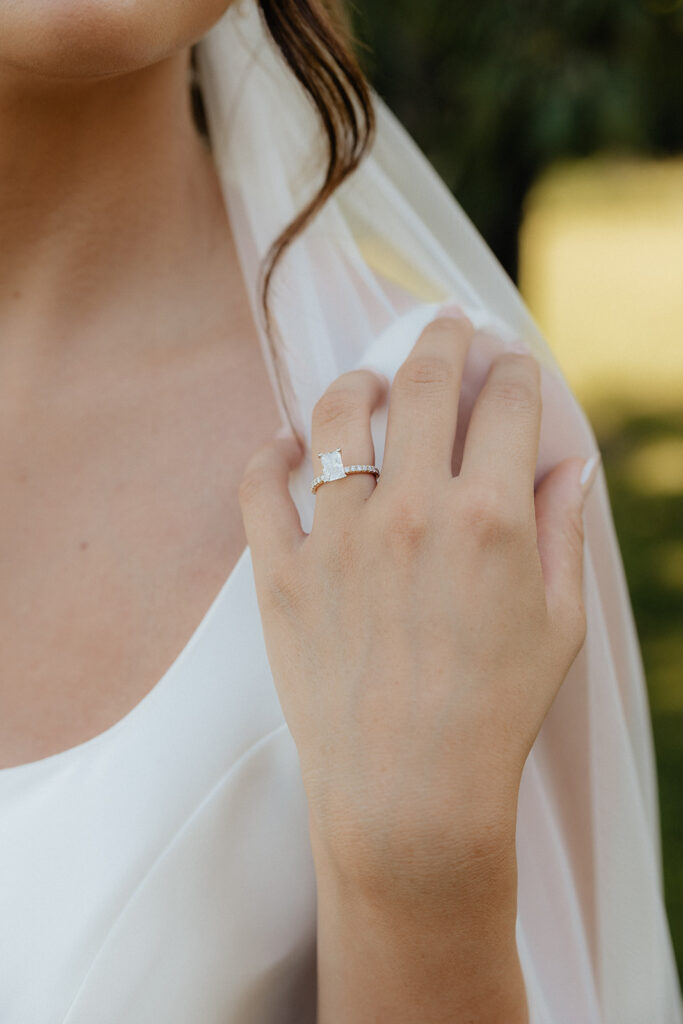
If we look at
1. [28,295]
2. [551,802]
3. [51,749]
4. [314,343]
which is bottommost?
[551,802]

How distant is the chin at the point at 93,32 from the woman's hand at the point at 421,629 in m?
0.46

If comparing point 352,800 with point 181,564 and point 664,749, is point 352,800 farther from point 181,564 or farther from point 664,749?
point 664,749

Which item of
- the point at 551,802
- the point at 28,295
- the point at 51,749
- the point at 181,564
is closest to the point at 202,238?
the point at 28,295

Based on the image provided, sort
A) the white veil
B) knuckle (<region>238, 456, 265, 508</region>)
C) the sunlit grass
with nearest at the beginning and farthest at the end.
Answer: knuckle (<region>238, 456, 265, 508</region>), the white veil, the sunlit grass

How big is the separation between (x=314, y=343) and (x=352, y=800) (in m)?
0.63

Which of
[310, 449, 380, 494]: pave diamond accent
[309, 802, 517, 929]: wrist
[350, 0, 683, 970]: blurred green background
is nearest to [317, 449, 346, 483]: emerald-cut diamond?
[310, 449, 380, 494]: pave diamond accent

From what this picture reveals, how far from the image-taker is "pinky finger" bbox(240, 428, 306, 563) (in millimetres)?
1210

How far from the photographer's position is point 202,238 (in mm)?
1716

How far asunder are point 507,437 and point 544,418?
0.88ft

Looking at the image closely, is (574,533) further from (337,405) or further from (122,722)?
(122,722)

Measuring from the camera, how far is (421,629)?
1091 mm

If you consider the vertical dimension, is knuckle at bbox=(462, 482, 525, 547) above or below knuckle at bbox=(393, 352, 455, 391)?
below

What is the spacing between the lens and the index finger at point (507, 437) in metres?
1.14

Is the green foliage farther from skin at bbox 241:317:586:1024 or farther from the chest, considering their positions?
skin at bbox 241:317:586:1024
